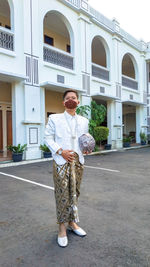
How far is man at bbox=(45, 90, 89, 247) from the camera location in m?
1.92

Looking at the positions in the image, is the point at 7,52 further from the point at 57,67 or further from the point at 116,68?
the point at 116,68

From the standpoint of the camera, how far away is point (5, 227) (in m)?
2.27

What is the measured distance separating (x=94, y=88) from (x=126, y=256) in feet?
32.0

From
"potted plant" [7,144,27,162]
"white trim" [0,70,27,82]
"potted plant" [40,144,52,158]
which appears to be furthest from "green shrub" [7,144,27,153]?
"white trim" [0,70,27,82]

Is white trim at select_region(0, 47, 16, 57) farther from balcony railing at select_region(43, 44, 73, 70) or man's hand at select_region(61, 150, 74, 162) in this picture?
man's hand at select_region(61, 150, 74, 162)

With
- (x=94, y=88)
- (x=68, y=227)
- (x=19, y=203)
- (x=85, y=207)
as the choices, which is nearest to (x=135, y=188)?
(x=85, y=207)

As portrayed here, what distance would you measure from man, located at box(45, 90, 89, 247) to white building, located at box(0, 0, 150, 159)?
5433 millimetres

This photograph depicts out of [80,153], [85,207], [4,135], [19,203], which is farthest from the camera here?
[4,135]

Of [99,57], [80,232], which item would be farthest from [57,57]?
[80,232]

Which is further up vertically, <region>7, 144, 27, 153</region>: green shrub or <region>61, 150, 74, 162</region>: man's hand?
<region>61, 150, 74, 162</region>: man's hand

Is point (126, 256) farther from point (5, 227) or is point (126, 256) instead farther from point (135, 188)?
point (135, 188)

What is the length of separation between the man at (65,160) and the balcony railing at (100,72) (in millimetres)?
9426

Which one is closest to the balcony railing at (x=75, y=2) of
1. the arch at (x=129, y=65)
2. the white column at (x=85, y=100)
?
the white column at (x=85, y=100)

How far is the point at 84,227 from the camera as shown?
224 centimetres
